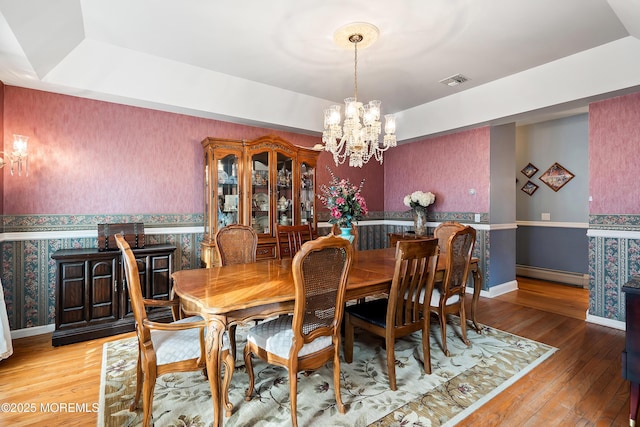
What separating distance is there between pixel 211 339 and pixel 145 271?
2.03 metres

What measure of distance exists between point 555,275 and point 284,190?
4496 millimetres

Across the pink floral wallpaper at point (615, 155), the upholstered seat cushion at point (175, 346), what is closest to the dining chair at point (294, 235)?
the upholstered seat cushion at point (175, 346)

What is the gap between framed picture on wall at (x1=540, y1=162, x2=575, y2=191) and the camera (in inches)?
197

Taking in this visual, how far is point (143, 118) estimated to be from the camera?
11.6 ft

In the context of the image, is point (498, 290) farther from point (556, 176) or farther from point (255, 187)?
point (255, 187)

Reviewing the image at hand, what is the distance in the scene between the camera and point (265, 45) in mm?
2943

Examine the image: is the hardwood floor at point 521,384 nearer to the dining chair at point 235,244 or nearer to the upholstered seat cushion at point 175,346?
the upholstered seat cushion at point 175,346

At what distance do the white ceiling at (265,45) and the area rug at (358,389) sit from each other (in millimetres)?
2449

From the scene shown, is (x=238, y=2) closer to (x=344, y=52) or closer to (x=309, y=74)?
(x=344, y=52)

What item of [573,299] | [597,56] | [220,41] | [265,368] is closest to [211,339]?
[265,368]

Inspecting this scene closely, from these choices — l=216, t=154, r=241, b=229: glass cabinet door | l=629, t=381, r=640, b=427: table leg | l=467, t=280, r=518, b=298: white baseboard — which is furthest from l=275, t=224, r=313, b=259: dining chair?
l=467, t=280, r=518, b=298: white baseboard

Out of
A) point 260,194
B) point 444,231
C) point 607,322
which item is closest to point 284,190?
point 260,194

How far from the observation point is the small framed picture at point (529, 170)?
17.7ft

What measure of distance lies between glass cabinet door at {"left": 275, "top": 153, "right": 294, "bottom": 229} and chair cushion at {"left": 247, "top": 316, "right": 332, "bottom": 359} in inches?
85.4
